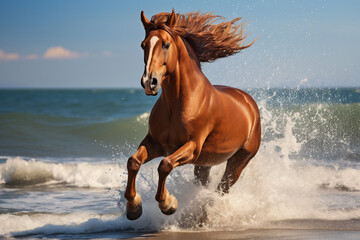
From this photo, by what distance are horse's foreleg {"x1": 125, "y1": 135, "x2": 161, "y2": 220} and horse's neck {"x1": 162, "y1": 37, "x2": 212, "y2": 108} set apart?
0.44 meters

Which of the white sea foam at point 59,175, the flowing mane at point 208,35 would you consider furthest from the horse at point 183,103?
the white sea foam at point 59,175

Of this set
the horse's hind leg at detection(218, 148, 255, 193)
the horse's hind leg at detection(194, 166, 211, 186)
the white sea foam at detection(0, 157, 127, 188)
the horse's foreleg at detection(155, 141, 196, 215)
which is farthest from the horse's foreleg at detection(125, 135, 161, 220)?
the white sea foam at detection(0, 157, 127, 188)

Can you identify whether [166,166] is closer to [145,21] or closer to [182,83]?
[182,83]

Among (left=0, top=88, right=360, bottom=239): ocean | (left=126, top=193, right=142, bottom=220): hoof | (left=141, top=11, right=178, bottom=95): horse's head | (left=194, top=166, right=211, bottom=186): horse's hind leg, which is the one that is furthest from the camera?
(left=194, top=166, right=211, bottom=186): horse's hind leg

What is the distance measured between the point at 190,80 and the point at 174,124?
0.42 m

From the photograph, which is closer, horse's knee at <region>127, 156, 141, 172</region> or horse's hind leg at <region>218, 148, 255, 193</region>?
horse's knee at <region>127, 156, 141, 172</region>

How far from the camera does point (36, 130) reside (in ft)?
54.5

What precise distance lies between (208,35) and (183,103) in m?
0.88

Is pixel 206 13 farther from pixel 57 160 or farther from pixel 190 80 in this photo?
pixel 57 160

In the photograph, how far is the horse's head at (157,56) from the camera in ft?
12.4

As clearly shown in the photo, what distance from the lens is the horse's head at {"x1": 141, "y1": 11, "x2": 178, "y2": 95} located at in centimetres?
378

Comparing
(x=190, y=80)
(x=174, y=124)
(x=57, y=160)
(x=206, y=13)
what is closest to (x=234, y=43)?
(x=206, y=13)

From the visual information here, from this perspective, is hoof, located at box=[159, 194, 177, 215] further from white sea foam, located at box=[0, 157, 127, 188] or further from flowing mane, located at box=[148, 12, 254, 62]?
white sea foam, located at box=[0, 157, 127, 188]

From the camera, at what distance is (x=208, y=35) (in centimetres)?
489
